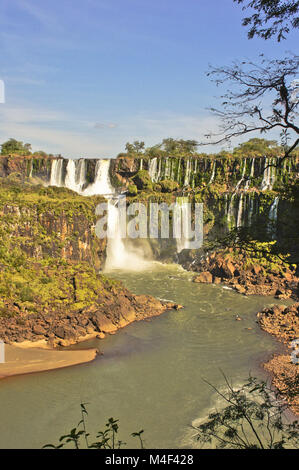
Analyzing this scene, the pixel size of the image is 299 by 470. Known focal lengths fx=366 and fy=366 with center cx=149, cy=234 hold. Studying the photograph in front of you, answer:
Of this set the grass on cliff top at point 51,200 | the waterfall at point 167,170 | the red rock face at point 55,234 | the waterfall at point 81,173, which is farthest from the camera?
the waterfall at point 81,173

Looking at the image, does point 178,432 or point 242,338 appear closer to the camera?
point 178,432

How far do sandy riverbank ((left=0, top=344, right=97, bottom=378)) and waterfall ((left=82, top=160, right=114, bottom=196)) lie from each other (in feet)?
107

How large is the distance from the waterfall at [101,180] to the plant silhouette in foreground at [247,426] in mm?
38021

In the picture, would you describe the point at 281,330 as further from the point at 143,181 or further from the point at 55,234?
the point at 143,181

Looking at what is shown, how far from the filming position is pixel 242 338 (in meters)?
22.1

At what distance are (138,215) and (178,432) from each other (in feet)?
105

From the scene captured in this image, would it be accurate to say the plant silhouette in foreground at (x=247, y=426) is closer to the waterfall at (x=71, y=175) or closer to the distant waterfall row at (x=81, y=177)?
the distant waterfall row at (x=81, y=177)

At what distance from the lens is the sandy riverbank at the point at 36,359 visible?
1755cm

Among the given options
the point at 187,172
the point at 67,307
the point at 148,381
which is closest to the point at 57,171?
the point at 187,172

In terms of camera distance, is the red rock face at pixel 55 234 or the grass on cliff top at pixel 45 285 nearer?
the grass on cliff top at pixel 45 285

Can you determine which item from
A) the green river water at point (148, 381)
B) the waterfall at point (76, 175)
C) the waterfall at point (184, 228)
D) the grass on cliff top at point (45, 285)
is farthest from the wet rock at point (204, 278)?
the waterfall at point (76, 175)

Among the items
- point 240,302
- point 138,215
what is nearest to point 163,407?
point 240,302

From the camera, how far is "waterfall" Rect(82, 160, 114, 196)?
164 ft
